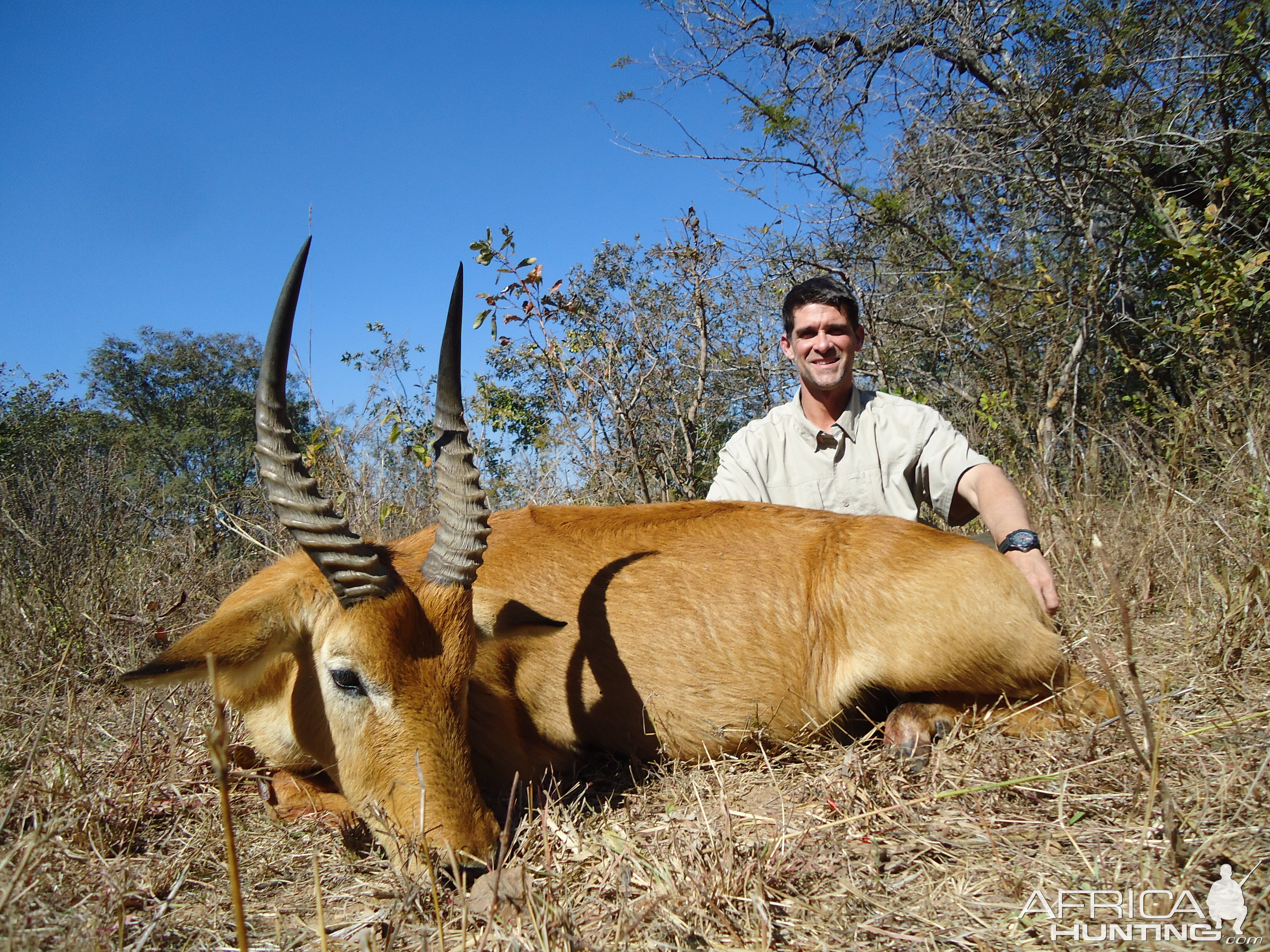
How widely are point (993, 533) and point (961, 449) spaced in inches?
26.0

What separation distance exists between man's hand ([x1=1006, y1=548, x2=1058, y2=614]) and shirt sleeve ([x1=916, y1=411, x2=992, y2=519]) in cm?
94

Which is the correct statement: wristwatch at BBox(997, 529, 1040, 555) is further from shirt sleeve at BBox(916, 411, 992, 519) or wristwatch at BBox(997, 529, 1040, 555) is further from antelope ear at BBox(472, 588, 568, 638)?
antelope ear at BBox(472, 588, 568, 638)

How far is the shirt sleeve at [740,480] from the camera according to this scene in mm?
4852

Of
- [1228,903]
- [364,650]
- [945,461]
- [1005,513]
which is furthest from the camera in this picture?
[945,461]

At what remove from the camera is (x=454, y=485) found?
9.50 ft

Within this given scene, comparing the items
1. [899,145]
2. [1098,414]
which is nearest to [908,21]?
[899,145]

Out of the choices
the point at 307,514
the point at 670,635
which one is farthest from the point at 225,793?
the point at 670,635

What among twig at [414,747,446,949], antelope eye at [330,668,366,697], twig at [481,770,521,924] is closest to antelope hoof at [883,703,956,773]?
twig at [481,770,521,924]

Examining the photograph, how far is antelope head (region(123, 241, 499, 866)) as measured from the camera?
7.68 feet

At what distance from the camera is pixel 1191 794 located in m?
2.23

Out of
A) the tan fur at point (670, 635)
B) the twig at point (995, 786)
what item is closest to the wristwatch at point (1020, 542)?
the tan fur at point (670, 635)

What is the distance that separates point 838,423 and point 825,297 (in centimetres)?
82

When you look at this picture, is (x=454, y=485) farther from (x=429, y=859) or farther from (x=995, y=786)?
(x=995, y=786)

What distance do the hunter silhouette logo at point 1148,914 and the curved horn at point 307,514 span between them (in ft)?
7.08
